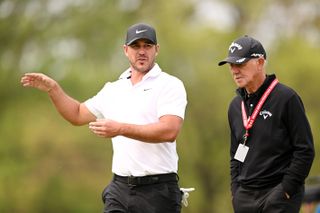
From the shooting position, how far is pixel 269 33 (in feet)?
120

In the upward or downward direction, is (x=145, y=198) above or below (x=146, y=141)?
below

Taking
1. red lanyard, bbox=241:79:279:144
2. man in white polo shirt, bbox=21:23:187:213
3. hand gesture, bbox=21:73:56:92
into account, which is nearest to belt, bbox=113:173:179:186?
man in white polo shirt, bbox=21:23:187:213

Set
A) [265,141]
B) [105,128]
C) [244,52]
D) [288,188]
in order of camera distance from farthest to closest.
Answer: [244,52] < [265,141] < [288,188] < [105,128]

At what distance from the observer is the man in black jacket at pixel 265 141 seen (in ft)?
26.6

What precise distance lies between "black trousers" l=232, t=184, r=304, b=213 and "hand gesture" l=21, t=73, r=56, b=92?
2.03 metres

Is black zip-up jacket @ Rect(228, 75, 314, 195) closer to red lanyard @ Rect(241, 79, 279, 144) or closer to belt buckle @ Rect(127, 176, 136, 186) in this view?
red lanyard @ Rect(241, 79, 279, 144)

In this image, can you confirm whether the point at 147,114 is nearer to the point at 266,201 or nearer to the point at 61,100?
the point at 61,100

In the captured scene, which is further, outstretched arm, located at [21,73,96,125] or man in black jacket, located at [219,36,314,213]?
outstretched arm, located at [21,73,96,125]

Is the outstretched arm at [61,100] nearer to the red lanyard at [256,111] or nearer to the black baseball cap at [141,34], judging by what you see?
the black baseball cap at [141,34]

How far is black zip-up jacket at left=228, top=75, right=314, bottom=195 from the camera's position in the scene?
8086mm

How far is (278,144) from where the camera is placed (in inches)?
321

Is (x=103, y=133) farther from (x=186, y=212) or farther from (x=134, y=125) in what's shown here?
(x=186, y=212)

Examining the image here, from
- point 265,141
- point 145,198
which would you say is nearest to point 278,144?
point 265,141

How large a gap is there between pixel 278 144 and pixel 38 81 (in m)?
2.35
